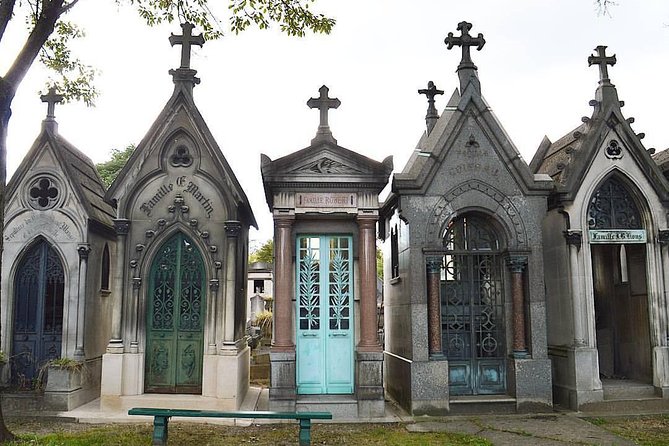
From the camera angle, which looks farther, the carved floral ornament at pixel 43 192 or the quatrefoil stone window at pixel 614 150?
the carved floral ornament at pixel 43 192

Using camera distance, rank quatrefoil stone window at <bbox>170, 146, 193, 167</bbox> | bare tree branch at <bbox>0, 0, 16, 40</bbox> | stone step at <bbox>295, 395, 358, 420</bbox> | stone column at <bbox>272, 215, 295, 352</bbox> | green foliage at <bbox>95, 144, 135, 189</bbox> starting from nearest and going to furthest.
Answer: bare tree branch at <bbox>0, 0, 16, 40</bbox> < stone step at <bbox>295, 395, 358, 420</bbox> < stone column at <bbox>272, 215, 295, 352</bbox> < quatrefoil stone window at <bbox>170, 146, 193, 167</bbox> < green foliage at <bbox>95, 144, 135, 189</bbox>

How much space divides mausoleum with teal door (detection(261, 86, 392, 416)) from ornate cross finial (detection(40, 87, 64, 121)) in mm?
5061

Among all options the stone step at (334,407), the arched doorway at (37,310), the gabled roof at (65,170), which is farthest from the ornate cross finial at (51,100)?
the stone step at (334,407)

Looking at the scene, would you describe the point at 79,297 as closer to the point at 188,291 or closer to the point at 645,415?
the point at 188,291

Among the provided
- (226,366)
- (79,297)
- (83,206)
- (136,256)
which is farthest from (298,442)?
(83,206)

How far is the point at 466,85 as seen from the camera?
430 inches

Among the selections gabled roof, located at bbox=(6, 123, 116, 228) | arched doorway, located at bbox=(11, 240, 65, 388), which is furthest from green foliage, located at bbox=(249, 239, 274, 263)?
arched doorway, located at bbox=(11, 240, 65, 388)

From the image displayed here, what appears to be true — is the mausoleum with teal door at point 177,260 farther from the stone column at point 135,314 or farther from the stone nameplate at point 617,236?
the stone nameplate at point 617,236

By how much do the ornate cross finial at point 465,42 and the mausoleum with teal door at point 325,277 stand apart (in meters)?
2.52

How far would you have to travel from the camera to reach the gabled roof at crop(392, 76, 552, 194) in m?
10.4

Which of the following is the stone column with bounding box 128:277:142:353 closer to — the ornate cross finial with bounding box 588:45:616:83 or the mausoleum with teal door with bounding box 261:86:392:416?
the mausoleum with teal door with bounding box 261:86:392:416

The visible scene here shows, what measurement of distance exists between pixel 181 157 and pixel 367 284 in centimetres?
403

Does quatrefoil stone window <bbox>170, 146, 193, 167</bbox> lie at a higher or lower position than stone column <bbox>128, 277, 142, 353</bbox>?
higher

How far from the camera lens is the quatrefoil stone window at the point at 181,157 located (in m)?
10.7
